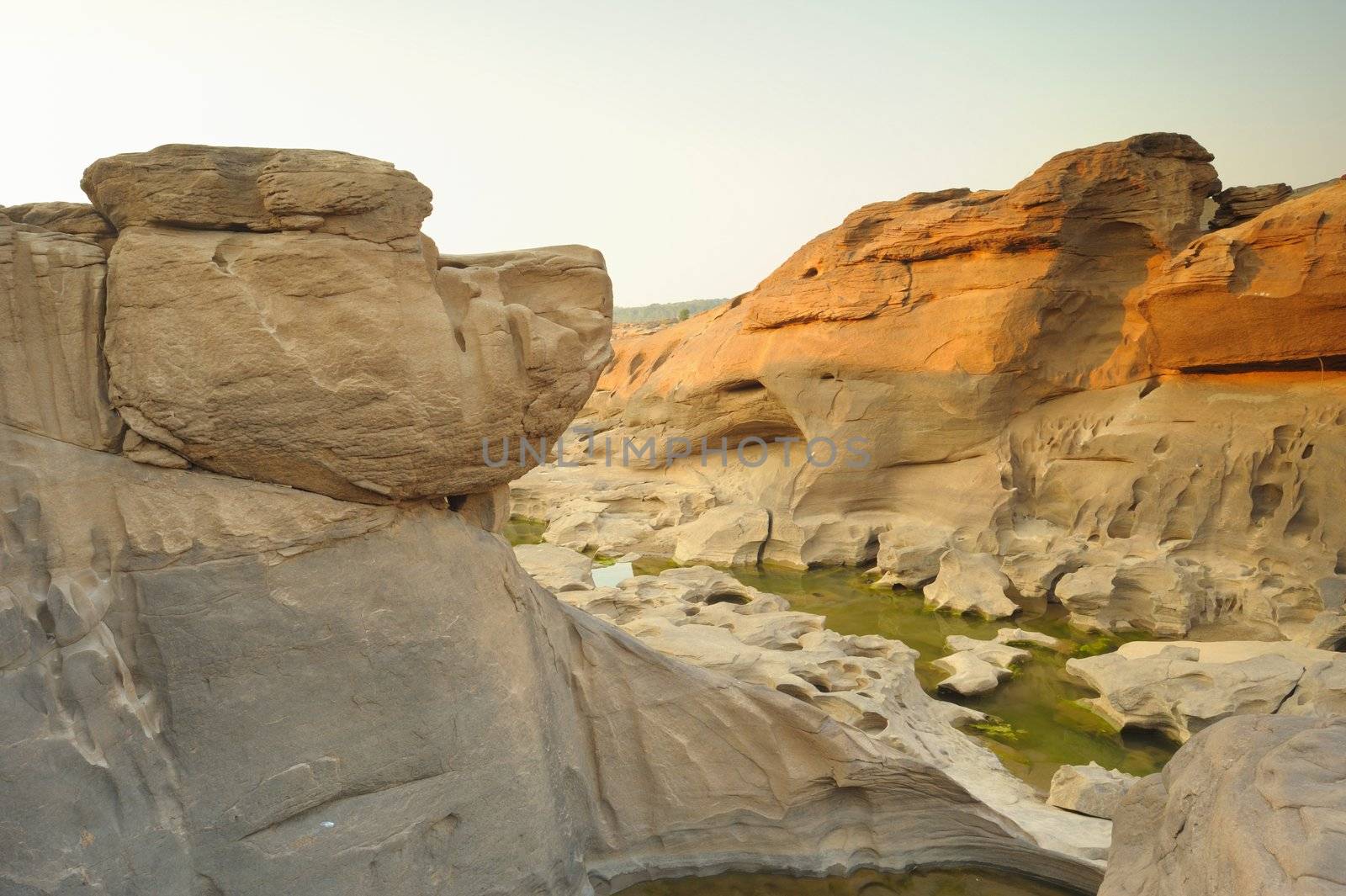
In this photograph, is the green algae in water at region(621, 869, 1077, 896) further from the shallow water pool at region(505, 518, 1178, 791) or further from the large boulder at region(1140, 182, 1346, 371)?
the large boulder at region(1140, 182, 1346, 371)

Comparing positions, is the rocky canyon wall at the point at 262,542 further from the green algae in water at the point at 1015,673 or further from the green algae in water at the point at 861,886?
the green algae in water at the point at 1015,673

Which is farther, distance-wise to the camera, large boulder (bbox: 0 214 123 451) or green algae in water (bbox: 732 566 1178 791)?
green algae in water (bbox: 732 566 1178 791)

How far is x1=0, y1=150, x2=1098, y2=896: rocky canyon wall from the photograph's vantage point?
245 cm

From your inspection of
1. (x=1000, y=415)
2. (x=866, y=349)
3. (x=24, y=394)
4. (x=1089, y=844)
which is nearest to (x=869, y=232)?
(x=866, y=349)

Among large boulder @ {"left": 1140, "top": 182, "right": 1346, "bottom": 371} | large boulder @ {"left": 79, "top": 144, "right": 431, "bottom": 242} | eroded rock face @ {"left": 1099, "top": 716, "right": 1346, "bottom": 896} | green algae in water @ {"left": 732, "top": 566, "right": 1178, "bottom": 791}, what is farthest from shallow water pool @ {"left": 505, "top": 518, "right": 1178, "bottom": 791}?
large boulder @ {"left": 79, "top": 144, "right": 431, "bottom": 242}

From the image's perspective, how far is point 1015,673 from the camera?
6359 mm

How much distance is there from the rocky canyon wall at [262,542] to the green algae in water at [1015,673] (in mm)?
3367

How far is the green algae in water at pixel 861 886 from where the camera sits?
3.41 m

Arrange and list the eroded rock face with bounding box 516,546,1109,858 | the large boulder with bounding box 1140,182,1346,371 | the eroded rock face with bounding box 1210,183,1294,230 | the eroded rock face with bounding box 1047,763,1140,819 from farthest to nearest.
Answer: the eroded rock face with bounding box 1210,183,1294,230 < the large boulder with bounding box 1140,182,1346,371 < the eroded rock face with bounding box 516,546,1109,858 < the eroded rock face with bounding box 1047,763,1140,819

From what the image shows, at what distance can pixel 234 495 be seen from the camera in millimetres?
2602

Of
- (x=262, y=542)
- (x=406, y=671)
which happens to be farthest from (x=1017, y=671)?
(x=262, y=542)

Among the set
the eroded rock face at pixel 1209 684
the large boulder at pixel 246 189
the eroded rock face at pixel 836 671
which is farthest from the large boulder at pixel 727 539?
the large boulder at pixel 246 189

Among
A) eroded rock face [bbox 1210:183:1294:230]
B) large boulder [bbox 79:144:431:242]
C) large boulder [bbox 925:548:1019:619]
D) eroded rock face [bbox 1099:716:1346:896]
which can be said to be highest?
eroded rock face [bbox 1210:183:1294:230]

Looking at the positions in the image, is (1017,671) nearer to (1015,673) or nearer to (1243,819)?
(1015,673)
